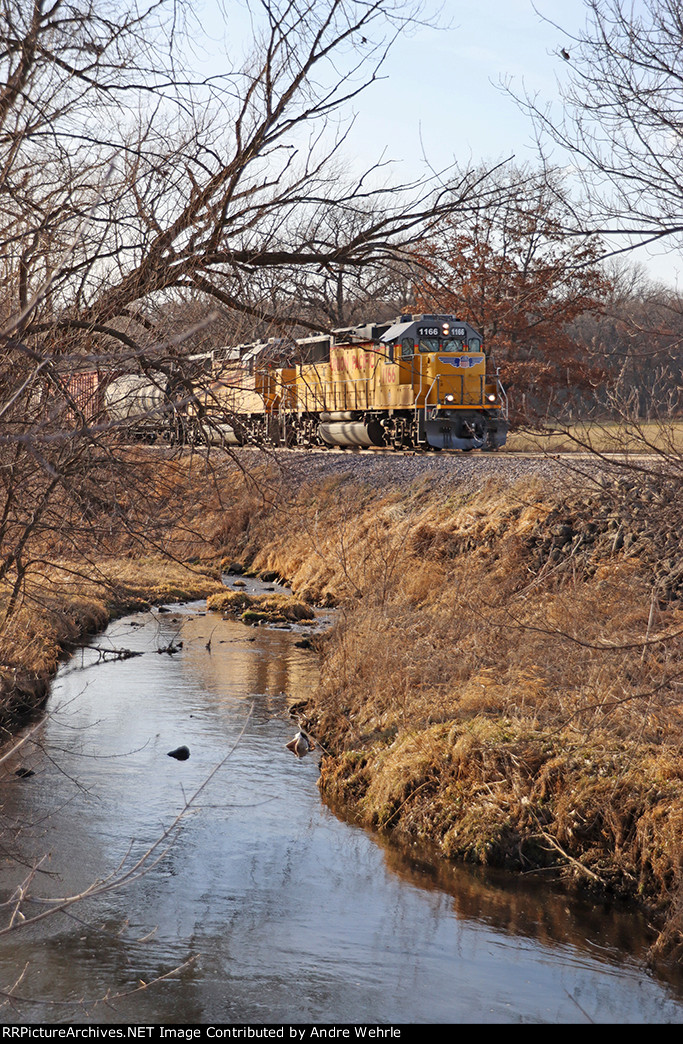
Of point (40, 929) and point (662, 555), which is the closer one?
point (40, 929)

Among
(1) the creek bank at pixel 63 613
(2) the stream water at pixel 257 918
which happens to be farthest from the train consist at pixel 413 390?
(2) the stream water at pixel 257 918

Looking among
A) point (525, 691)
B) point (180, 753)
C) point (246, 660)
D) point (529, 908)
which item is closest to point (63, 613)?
point (246, 660)

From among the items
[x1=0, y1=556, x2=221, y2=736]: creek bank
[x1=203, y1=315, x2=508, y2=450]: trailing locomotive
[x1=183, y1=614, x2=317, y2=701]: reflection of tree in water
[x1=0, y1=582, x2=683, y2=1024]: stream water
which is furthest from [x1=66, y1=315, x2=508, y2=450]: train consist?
[x1=0, y1=582, x2=683, y2=1024]: stream water

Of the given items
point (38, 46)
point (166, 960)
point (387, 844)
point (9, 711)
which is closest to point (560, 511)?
point (387, 844)

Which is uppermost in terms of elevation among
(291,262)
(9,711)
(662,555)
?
(291,262)

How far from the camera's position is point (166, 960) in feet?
→ 23.1

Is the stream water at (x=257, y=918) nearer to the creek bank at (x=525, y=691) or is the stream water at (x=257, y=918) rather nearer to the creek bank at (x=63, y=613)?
the creek bank at (x=525, y=691)

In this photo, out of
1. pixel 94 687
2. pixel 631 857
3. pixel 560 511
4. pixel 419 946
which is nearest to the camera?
pixel 419 946

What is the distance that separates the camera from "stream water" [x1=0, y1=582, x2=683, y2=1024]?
651 cm

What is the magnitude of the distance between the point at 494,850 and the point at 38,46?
24.4 feet

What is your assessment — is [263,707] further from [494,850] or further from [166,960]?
[166,960]

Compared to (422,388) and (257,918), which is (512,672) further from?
(422,388)

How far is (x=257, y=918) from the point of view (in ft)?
25.4

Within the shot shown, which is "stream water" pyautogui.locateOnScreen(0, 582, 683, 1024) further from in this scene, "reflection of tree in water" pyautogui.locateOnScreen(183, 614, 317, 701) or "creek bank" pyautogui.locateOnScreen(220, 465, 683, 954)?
"reflection of tree in water" pyautogui.locateOnScreen(183, 614, 317, 701)
